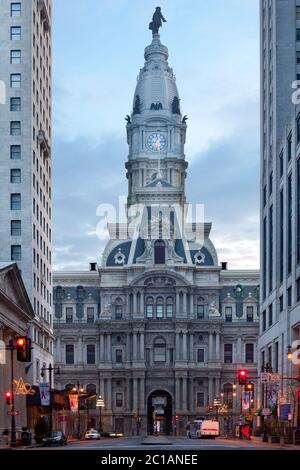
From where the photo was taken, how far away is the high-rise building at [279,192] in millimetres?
91438

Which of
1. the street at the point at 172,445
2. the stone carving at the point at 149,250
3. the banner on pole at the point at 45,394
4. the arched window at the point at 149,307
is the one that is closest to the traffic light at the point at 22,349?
the street at the point at 172,445

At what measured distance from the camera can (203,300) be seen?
174 metres

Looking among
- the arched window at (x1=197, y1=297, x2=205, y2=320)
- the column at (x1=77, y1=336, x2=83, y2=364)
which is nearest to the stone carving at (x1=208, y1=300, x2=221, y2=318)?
the arched window at (x1=197, y1=297, x2=205, y2=320)

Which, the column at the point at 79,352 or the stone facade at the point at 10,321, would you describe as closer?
the stone facade at the point at 10,321

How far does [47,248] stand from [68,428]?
104 ft

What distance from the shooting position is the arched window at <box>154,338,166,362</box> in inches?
6767

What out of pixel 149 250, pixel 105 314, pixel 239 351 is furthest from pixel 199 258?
pixel 105 314

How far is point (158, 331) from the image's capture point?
172m

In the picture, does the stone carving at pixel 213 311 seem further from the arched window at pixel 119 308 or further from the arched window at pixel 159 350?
the arched window at pixel 119 308

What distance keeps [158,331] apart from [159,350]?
3680 mm

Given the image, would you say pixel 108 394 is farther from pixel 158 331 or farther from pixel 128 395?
pixel 158 331

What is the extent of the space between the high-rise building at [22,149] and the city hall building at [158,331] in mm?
66751

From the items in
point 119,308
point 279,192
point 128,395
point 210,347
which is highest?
point 279,192

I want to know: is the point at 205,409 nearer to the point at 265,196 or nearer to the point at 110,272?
the point at 110,272
